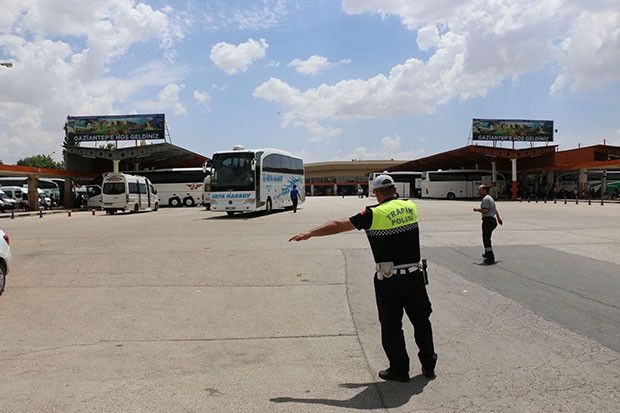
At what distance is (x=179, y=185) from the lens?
48312 millimetres

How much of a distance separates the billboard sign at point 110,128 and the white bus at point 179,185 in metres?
5.28

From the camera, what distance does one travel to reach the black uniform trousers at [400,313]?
4281mm

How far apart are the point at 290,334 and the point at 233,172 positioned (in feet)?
67.8

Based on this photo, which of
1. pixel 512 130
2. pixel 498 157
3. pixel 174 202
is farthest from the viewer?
pixel 512 130

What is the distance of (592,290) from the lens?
7.63 m

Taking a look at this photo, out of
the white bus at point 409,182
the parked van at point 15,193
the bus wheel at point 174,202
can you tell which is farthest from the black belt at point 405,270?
the white bus at point 409,182

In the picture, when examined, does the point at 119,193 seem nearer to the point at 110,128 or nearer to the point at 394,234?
the point at 110,128

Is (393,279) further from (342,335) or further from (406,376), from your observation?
(342,335)

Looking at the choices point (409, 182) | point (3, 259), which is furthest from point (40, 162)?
point (3, 259)

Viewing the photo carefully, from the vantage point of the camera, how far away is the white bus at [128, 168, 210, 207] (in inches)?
1892

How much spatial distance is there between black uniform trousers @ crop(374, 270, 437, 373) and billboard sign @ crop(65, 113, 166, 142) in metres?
50.3

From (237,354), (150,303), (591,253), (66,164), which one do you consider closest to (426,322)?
(237,354)

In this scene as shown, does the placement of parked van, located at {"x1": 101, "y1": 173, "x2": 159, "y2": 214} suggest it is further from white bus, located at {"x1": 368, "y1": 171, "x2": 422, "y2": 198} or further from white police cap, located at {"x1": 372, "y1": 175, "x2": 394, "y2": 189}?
white bus, located at {"x1": 368, "y1": 171, "x2": 422, "y2": 198}

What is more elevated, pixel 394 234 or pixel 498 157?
pixel 498 157
